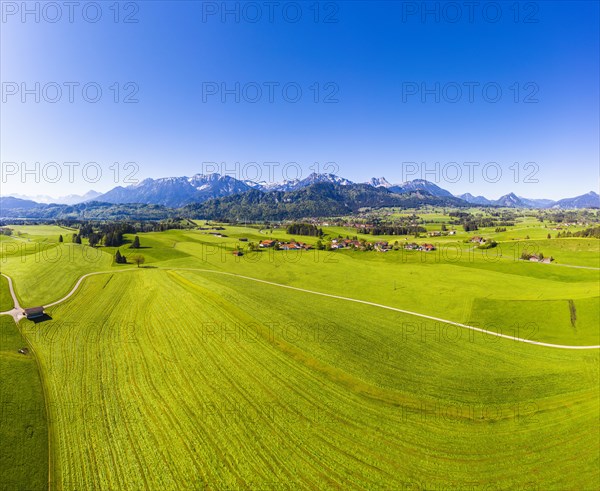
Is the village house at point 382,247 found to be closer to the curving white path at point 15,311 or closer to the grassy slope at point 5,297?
the curving white path at point 15,311

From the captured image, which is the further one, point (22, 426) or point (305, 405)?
point (305, 405)

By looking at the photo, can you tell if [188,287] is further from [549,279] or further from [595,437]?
[549,279]

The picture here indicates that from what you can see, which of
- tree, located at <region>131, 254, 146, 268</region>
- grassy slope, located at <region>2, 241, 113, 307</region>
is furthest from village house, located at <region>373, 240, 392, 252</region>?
grassy slope, located at <region>2, 241, 113, 307</region>

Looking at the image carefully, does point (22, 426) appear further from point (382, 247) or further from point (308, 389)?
point (382, 247)

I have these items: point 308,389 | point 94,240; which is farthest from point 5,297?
point 94,240

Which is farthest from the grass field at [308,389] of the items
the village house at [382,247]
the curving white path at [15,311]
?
the village house at [382,247]
